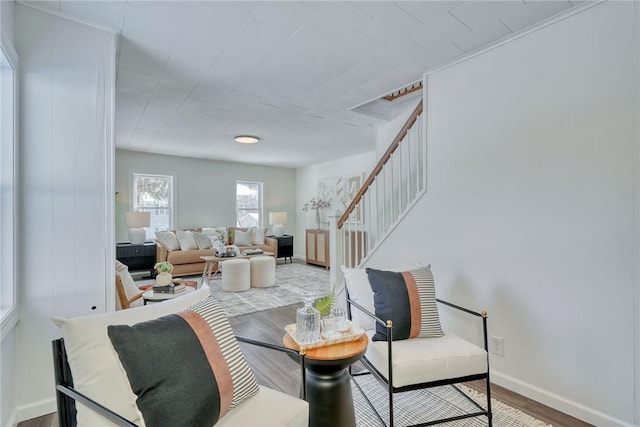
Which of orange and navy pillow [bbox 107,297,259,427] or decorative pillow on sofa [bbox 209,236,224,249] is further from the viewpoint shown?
→ decorative pillow on sofa [bbox 209,236,224,249]

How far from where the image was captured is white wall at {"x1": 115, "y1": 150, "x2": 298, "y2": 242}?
6270mm

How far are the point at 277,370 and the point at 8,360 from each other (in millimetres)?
1635

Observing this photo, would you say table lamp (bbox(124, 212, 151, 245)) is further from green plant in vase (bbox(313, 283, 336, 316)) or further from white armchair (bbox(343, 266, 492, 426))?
green plant in vase (bbox(313, 283, 336, 316))

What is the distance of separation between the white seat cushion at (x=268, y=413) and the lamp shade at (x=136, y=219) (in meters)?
5.55

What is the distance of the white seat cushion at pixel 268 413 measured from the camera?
1.18m

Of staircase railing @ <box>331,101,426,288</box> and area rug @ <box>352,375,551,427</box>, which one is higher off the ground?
staircase railing @ <box>331,101,426,288</box>

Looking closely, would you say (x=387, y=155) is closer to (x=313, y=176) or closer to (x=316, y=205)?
(x=316, y=205)

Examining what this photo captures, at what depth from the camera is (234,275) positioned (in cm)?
482

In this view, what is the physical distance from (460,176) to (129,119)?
4144mm

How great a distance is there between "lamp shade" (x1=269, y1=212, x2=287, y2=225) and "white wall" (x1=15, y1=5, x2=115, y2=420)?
18.7 ft

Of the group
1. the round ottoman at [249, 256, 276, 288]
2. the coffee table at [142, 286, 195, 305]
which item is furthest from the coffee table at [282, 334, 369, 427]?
the round ottoman at [249, 256, 276, 288]

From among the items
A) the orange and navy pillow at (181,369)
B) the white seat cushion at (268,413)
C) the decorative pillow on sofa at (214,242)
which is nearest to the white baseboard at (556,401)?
the white seat cushion at (268,413)

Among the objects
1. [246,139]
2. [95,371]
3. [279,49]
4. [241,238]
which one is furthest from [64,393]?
[241,238]

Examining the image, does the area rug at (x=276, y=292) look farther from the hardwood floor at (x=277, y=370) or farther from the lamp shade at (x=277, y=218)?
the lamp shade at (x=277, y=218)
